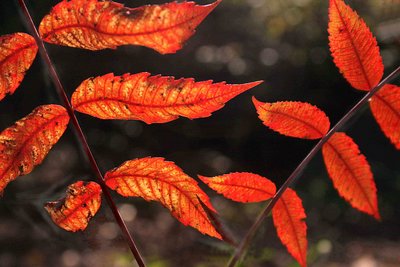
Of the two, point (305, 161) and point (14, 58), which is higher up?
point (14, 58)

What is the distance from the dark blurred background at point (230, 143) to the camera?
96.4 inches

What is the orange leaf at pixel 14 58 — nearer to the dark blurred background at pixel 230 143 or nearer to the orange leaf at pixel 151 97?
the orange leaf at pixel 151 97

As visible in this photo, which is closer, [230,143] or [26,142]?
[26,142]

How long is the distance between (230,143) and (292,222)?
249 centimetres

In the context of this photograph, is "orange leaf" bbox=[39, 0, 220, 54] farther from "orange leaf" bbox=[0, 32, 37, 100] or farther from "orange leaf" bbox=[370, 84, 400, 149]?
"orange leaf" bbox=[370, 84, 400, 149]

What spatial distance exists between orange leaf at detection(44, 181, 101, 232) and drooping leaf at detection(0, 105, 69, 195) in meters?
0.05

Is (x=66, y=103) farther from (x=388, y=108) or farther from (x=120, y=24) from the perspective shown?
(x=388, y=108)

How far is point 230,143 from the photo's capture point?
118 inches

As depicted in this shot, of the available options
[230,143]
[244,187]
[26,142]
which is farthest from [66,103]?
[230,143]

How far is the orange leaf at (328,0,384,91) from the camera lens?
45 centimetres

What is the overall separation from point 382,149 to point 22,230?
1.83 metres

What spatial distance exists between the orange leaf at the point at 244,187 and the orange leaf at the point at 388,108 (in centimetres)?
11

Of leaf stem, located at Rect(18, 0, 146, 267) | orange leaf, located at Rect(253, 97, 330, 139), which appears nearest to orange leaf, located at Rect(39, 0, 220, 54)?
leaf stem, located at Rect(18, 0, 146, 267)

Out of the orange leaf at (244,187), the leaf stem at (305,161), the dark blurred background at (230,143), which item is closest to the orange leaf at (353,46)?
the leaf stem at (305,161)
